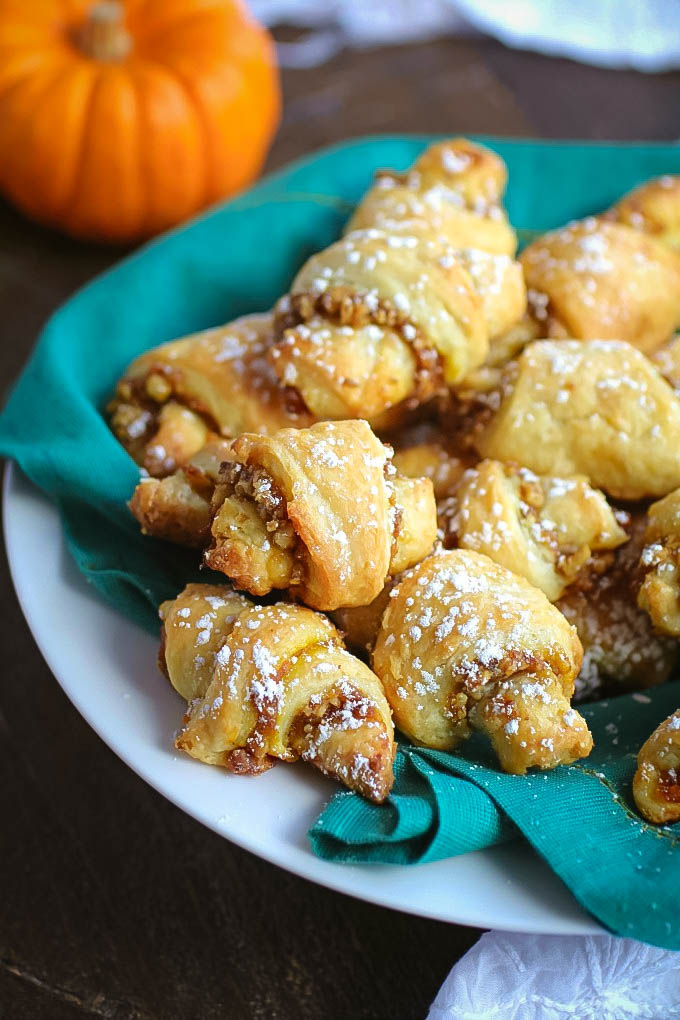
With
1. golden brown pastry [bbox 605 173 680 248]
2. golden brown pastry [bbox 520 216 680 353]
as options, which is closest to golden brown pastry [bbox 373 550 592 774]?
golden brown pastry [bbox 520 216 680 353]

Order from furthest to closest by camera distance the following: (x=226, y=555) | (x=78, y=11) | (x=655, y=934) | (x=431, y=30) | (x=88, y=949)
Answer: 1. (x=431, y=30)
2. (x=78, y=11)
3. (x=88, y=949)
4. (x=226, y=555)
5. (x=655, y=934)

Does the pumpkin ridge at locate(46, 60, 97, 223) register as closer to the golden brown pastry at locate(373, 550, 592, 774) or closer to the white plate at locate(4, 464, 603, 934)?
the white plate at locate(4, 464, 603, 934)

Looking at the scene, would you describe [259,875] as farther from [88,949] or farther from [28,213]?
[28,213]

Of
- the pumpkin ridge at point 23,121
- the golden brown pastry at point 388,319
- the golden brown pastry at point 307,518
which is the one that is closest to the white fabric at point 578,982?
the golden brown pastry at point 307,518

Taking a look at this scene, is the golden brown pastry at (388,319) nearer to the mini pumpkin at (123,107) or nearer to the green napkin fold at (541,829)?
the green napkin fold at (541,829)

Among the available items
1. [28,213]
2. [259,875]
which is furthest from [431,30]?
[259,875]

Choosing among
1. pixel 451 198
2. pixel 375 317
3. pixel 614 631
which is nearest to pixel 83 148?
pixel 451 198
